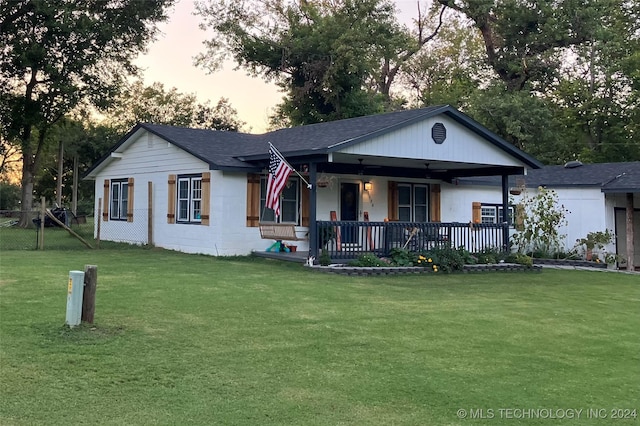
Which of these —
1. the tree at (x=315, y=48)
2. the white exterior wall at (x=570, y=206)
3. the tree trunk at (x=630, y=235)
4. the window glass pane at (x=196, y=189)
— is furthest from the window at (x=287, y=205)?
the tree at (x=315, y=48)

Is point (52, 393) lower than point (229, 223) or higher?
lower

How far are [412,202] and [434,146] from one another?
4444 mm

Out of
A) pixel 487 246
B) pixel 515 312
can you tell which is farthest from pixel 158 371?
pixel 487 246

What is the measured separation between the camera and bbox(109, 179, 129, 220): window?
19641 mm

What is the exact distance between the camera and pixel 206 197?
15.7 metres

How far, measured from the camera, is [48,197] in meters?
49.8

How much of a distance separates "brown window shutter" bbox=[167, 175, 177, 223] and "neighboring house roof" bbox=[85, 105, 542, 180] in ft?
3.85

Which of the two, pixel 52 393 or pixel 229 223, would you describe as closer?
pixel 52 393

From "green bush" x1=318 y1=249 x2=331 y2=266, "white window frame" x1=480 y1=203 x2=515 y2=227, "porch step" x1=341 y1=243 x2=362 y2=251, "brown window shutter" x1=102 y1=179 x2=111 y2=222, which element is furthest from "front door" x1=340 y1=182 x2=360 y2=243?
"brown window shutter" x1=102 y1=179 x2=111 y2=222

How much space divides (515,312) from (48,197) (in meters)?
49.2

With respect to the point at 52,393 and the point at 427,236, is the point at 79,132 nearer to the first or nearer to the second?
the point at 427,236

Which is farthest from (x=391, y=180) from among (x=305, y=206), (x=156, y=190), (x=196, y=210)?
(x=156, y=190)

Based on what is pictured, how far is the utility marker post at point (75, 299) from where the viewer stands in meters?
5.94

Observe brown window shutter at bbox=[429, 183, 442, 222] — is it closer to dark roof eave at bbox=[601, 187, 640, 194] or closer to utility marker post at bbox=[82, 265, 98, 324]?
dark roof eave at bbox=[601, 187, 640, 194]
